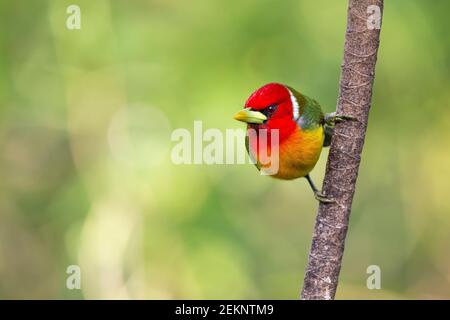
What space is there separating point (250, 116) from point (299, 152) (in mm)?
293

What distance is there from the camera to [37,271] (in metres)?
5.59

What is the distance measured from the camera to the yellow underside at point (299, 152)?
3508 millimetres

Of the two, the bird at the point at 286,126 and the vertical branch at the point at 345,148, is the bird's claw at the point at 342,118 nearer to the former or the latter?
the vertical branch at the point at 345,148

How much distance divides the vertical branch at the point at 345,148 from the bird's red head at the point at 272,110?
0.96 feet

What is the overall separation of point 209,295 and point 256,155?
193 cm

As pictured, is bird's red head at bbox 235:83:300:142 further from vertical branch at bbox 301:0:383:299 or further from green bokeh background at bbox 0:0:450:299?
green bokeh background at bbox 0:0:450:299

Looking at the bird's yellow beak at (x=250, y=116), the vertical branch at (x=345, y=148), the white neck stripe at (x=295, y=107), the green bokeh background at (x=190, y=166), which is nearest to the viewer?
the vertical branch at (x=345, y=148)

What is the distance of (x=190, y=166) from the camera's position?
17.0ft

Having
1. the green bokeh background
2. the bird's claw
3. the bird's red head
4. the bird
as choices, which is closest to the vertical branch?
the bird's claw

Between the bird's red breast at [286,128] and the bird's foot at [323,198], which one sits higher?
the bird's red breast at [286,128]

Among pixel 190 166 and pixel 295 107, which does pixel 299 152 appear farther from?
pixel 190 166

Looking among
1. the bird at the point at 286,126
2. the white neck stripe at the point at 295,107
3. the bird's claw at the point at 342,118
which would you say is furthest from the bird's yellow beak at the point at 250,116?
the bird's claw at the point at 342,118

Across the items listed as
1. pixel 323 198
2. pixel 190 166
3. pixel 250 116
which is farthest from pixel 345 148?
pixel 190 166
